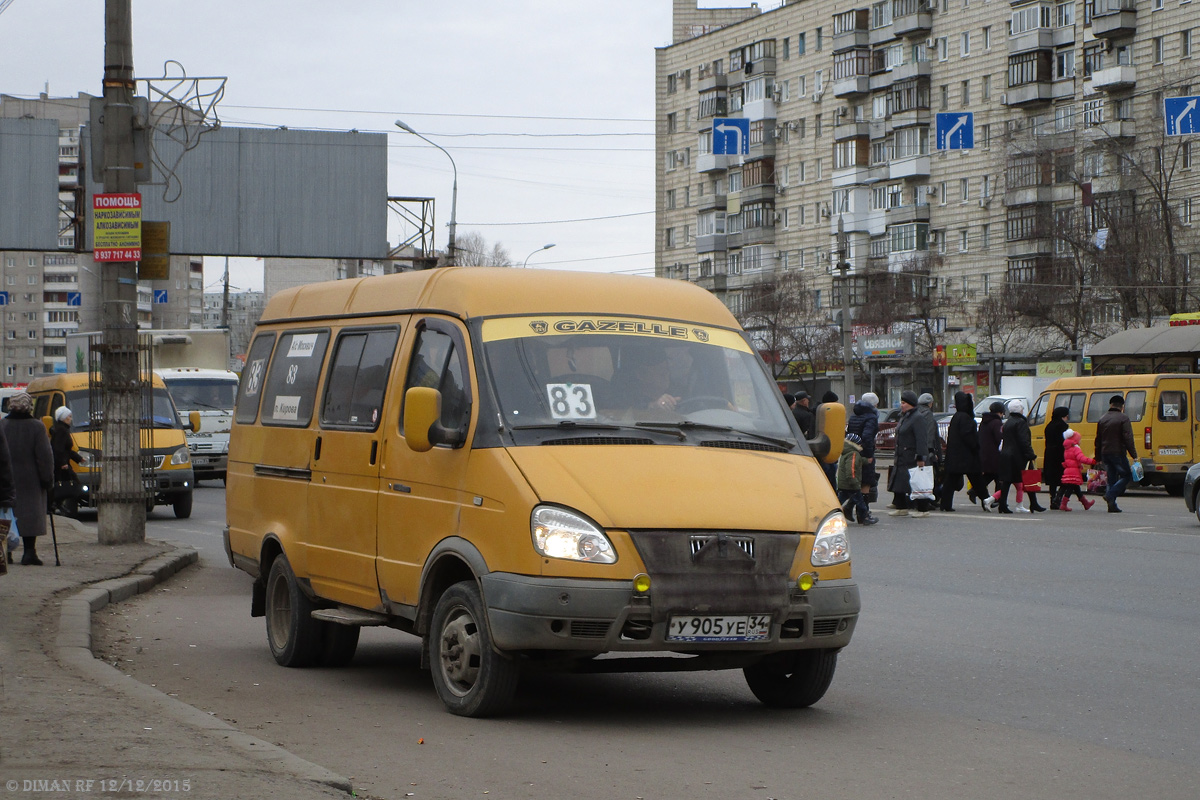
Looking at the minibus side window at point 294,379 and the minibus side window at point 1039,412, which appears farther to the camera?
the minibus side window at point 1039,412

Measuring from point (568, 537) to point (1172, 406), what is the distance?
26.4m

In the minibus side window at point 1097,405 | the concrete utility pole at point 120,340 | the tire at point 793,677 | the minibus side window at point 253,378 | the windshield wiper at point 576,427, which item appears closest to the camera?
the windshield wiper at point 576,427

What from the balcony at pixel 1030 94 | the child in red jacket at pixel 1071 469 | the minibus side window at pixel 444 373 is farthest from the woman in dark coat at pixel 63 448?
the balcony at pixel 1030 94

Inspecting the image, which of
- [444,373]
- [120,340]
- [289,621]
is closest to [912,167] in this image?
[120,340]

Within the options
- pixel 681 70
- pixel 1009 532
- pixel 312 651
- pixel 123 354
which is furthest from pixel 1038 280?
pixel 312 651

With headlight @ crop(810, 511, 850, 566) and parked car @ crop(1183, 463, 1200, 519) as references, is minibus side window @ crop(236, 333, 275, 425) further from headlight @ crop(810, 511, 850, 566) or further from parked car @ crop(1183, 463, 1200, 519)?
parked car @ crop(1183, 463, 1200, 519)

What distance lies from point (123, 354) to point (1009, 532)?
1086 centimetres

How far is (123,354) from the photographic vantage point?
1722cm

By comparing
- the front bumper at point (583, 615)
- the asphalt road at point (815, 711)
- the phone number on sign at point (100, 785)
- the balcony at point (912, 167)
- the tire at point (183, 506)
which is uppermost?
the balcony at point (912, 167)

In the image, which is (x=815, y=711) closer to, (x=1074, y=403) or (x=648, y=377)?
(x=648, y=377)

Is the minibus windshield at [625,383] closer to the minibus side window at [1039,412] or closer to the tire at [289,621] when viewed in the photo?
the tire at [289,621]

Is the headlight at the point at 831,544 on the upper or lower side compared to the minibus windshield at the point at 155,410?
lower

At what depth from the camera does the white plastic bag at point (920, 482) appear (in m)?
23.2

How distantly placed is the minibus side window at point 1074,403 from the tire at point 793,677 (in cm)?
2582
